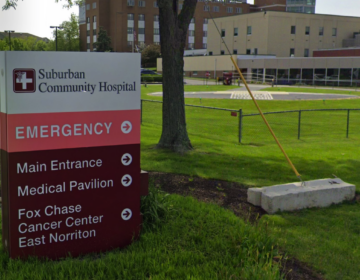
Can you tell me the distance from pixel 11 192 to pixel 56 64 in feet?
4.20

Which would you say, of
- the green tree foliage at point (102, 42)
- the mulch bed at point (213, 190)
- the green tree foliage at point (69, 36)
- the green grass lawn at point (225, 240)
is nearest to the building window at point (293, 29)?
the green tree foliage at point (102, 42)

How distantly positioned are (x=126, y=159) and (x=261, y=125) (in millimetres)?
17357

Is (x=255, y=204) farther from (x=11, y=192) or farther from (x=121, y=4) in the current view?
(x=121, y=4)

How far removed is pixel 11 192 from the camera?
4316 millimetres

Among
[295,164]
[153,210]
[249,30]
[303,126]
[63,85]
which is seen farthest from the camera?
[249,30]

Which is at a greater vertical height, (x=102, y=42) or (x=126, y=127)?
(x=102, y=42)

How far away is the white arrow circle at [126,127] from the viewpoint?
16.0 feet

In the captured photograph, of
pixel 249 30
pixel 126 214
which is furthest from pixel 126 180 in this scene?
pixel 249 30

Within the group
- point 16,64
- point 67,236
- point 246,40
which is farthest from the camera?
point 246,40

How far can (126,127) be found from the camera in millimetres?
4910

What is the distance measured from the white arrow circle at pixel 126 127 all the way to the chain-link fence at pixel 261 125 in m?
11.1

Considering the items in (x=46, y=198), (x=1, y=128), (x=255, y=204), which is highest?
(x=1, y=128)

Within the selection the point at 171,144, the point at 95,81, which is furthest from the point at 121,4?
the point at 95,81

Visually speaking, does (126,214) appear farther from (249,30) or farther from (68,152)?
(249,30)
